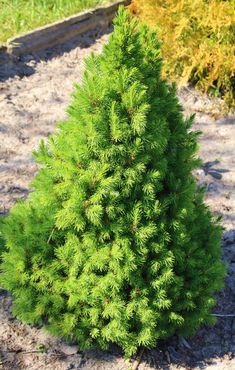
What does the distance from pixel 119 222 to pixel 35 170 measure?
2049 millimetres

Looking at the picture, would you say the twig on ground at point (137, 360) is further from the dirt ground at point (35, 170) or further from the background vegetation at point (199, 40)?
the background vegetation at point (199, 40)

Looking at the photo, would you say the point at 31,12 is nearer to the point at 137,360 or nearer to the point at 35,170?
the point at 35,170

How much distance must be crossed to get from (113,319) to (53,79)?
358 centimetres

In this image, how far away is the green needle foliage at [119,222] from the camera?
263 centimetres

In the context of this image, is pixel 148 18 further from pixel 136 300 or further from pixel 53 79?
pixel 136 300

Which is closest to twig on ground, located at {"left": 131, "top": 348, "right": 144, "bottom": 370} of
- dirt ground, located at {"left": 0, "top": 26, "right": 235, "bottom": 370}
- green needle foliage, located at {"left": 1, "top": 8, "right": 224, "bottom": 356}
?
dirt ground, located at {"left": 0, "top": 26, "right": 235, "bottom": 370}

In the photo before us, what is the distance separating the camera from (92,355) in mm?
3162

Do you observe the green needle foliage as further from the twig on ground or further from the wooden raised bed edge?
the wooden raised bed edge

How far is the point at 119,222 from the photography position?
109 inches

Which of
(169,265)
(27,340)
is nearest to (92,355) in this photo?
(27,340)

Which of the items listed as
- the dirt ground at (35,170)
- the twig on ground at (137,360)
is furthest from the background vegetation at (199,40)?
the twig on ground at (137,360)

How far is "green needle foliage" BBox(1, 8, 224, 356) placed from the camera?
2.63 m

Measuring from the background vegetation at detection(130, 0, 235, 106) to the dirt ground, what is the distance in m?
0.21

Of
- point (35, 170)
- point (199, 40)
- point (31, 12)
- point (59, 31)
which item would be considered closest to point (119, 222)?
point (35, 170)
